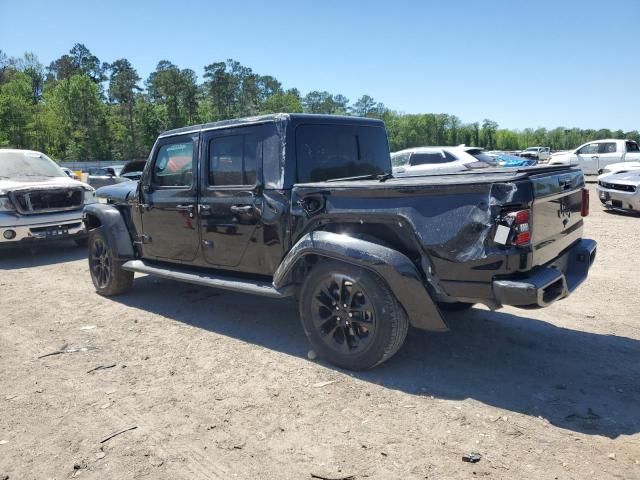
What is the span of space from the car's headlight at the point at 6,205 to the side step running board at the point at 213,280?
3892 millimetres

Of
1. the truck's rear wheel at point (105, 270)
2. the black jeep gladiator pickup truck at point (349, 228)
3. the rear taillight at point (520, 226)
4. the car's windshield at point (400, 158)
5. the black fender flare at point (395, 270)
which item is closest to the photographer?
the rear taillight at point (520, 226)

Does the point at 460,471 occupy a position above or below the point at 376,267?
below

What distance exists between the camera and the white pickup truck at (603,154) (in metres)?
20.6

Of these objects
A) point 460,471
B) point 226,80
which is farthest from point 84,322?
point 226,80

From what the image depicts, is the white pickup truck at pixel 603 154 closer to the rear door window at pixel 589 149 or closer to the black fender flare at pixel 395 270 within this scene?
the rear door window at pixel 589 149

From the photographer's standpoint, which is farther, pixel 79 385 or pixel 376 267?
pixel 79 385

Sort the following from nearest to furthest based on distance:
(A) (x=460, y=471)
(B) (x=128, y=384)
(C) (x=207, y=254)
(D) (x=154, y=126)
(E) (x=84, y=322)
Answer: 1. (A) (x=460, y=471)
2. (B) (x=128, y=384)
3. (C) (x=207, y=254)
4. (E) (x=84, y=322)
5. (D) (x=154, y=126)

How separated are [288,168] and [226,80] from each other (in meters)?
97.1

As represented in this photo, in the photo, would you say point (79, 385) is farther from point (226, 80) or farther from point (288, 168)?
point (226, 80)

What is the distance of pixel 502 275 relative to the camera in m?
3.12

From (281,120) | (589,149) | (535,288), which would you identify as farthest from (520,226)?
(589,149)

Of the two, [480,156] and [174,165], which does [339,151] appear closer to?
[174,165]

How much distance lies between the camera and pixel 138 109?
268ft

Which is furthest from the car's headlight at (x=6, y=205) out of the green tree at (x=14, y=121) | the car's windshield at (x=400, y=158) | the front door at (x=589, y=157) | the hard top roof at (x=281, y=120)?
the green tree at (x=14, y=121)
